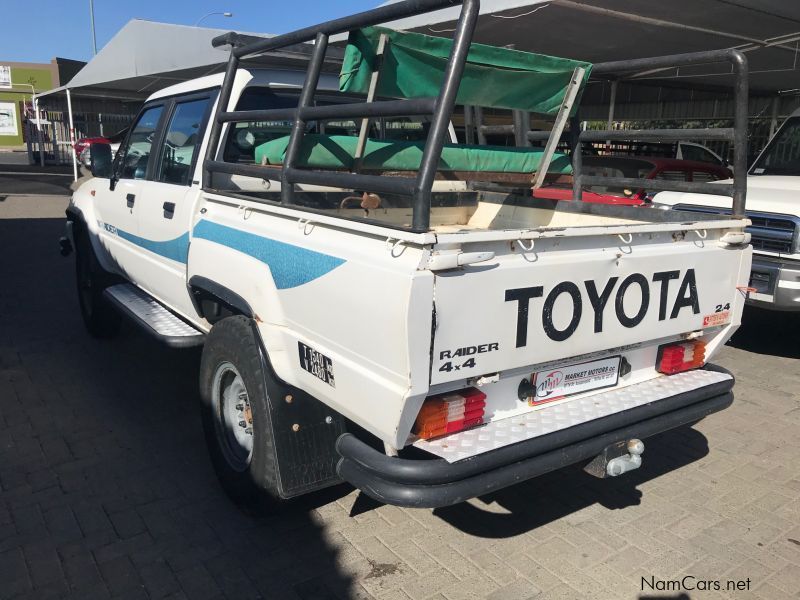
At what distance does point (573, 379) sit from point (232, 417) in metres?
1.76

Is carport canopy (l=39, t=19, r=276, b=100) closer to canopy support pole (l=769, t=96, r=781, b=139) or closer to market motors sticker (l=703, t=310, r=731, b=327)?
canopy support pole (l=769, t=96, r=781, b=139)

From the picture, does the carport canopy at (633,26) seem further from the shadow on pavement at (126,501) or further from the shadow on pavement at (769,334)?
the shadow on pavement at (126,501)

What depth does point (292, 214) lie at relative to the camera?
2.95 meters

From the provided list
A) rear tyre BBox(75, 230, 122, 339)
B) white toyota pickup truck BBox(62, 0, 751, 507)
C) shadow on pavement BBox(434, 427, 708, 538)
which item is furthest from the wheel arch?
rear tyre BBox(75, 230, 122, 339)

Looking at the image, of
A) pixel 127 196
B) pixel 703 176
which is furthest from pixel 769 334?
pixel 127 196

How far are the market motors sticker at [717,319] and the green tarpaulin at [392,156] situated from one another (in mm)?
1160

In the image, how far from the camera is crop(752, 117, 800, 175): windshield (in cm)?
696

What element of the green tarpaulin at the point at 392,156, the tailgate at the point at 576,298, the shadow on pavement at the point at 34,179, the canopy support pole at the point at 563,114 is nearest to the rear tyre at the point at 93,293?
the green tarpaulin at the point at 392,156

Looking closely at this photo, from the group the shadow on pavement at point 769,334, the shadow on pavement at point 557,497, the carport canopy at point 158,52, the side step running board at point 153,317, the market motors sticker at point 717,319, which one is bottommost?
the shadow on pavement at point 557,497

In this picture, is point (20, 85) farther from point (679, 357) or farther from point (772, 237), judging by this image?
point (679, 357)

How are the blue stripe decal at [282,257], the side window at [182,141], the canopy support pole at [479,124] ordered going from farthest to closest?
the canopy support pole at [479,124] → the side window at [182,141] → the blue stripe decal at [282,257]

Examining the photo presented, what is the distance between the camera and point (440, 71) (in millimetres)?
2957

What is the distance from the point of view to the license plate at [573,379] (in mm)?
2896

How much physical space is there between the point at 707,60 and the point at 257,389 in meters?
2.73
